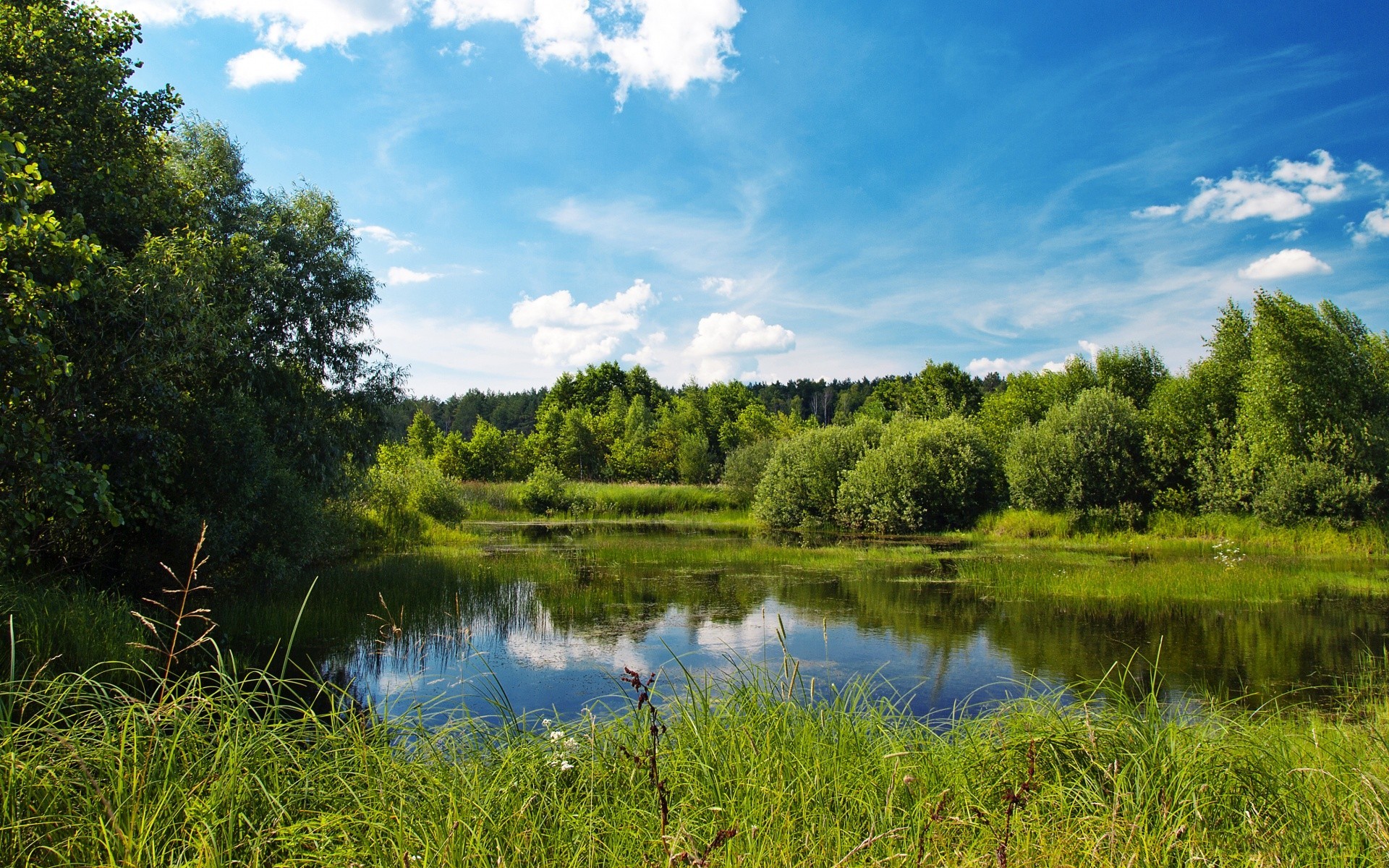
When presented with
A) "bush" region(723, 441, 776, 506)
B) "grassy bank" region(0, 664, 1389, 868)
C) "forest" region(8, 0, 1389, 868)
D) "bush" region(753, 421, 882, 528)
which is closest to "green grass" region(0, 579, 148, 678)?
"forest" region(8, 0, 1389, 868)

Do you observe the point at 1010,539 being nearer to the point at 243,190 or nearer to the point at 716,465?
the point at 243,190

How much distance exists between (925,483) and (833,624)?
1788 centimetres

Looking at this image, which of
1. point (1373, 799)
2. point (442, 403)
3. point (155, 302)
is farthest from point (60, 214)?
point (442, 403)

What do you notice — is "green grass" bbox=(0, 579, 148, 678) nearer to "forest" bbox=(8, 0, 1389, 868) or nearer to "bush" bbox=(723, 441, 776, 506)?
"forest" bbox=(8, 0, 1389, 868)

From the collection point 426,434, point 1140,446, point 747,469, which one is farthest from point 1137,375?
point 426,434

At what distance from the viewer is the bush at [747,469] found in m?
39.7

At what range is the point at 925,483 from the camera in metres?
28.9

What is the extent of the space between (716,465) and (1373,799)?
51542mm

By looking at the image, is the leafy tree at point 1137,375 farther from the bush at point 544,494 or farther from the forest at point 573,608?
the bush at point 544,494

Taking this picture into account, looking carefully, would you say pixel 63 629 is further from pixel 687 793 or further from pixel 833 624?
pixel 833 624

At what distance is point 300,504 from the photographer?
44.3 ft

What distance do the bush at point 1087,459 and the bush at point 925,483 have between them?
8.16ft

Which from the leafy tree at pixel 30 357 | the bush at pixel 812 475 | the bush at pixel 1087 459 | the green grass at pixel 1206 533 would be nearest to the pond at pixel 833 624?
the green grass at pixel 1206 533

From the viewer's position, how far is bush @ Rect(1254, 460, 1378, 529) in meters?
Answer: 19.9
